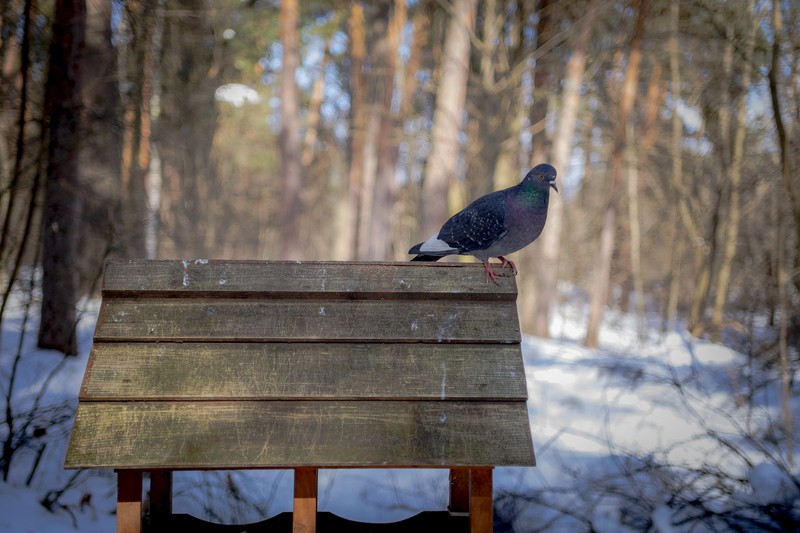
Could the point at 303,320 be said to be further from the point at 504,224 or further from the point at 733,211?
the point at 733,211

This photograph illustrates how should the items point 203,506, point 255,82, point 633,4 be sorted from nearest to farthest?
point 203,506
point 633,4
point 255,82

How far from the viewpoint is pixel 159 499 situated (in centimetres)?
313

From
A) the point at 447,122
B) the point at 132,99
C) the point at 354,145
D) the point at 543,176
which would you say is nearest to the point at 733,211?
the point at 447,122

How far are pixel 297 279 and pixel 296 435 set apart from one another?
0.60 metres

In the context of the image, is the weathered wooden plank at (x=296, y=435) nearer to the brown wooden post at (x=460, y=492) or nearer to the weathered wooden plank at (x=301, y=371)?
the weathered wooden plank at (x=301, y=371)

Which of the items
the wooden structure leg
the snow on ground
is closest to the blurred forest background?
the snow on ground

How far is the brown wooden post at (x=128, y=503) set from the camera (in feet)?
8.20

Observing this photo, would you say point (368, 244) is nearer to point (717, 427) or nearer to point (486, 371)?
point (717, 427)

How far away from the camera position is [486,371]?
8.50ft

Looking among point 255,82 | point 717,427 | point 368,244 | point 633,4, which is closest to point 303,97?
point 255,82

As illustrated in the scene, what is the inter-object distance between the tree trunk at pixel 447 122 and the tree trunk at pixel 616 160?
3011 mm

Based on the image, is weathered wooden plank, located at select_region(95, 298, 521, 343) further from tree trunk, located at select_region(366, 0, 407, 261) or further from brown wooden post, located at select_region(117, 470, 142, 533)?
tree trunk, located at select_region(366, 0, 407, 261)

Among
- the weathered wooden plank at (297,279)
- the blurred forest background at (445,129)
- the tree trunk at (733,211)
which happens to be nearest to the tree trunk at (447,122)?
the blurred forest background at (445,129)

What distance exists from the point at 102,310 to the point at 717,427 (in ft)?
16.2
